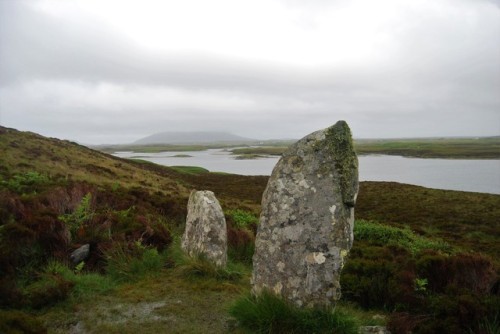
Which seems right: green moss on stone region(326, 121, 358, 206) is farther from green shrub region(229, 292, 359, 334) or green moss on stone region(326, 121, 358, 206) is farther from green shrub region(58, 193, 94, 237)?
green shrub region(58, 193, 94, 237)

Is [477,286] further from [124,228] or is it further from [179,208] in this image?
[179,208]

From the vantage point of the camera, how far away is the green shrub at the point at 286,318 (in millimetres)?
5430

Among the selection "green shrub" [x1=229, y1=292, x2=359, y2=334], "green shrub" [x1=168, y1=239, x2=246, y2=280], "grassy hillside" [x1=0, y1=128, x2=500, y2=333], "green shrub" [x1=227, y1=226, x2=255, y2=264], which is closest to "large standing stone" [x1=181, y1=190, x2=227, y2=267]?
"green shrub" [x1=168, y1=239, x2=246, y2=280]

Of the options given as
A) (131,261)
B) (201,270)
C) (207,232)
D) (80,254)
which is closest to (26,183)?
(80,254)

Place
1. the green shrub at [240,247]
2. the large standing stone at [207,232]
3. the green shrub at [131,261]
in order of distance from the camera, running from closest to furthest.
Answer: the green shrub at [131,261], the large standing stone at [207,232], the green shrub at [240,247]

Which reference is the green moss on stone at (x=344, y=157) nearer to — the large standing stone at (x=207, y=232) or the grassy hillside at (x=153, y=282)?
the grassy hillside at (x=153, y=282)

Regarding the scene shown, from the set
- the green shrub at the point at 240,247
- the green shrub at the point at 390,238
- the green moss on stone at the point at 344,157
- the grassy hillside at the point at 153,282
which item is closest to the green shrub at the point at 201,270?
the grassy hillside at the point at 153,282

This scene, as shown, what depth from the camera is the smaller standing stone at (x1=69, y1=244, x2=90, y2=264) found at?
8.36 meters

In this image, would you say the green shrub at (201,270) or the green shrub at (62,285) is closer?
the green shrub at (62,285)

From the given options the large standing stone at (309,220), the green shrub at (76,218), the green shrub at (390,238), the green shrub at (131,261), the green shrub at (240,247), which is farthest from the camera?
the green shrub at (390,238)

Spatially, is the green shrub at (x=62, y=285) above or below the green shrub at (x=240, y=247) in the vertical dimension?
above

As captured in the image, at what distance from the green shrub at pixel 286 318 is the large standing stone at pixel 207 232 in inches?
113

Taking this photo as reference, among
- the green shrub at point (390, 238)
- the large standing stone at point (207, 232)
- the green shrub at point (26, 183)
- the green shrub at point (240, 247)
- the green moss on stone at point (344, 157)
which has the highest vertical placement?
the green moss on stone at point (344, 157)

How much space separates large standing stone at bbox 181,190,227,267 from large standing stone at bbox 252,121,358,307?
2501mm
